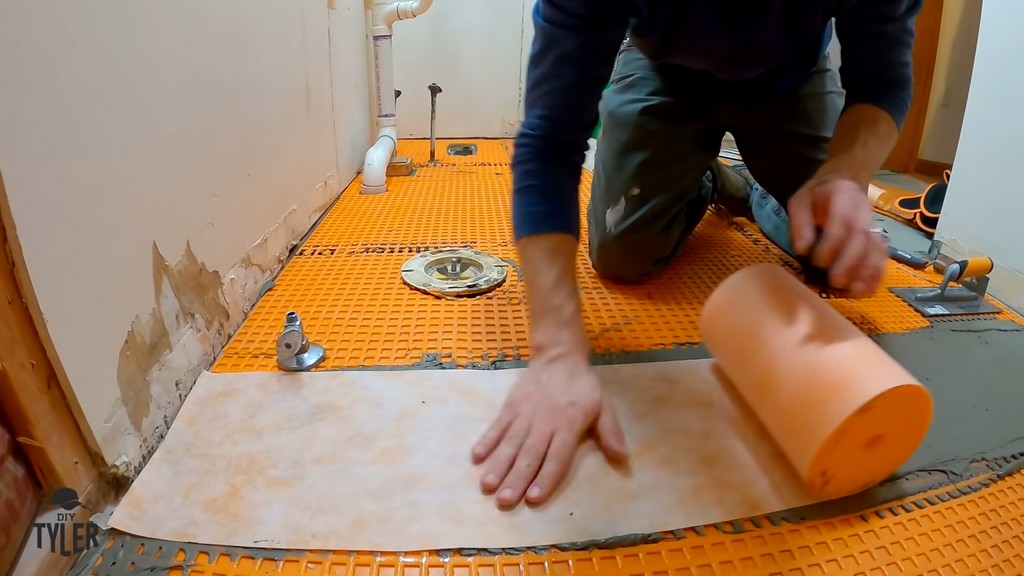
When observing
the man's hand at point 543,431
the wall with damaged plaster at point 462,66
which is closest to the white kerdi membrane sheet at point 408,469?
the man's hand at point 543,431

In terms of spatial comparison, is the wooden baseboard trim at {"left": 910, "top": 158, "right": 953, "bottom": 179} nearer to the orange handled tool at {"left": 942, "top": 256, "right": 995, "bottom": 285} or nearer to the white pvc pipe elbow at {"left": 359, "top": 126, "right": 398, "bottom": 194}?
the orange handled tool at {"left": 942, "top": 256, "right": 995, "bottom": 285}

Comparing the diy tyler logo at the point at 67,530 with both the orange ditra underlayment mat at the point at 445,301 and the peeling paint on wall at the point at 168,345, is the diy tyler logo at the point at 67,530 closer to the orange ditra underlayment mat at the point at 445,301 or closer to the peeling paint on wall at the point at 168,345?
the peeling paint on wall at the point at 168,345

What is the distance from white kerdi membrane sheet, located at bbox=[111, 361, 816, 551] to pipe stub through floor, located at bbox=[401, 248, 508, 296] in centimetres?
26

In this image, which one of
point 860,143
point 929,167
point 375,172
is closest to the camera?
point 860,143

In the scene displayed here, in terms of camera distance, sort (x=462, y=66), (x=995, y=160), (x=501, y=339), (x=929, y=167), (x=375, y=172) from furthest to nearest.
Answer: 1. (x=462, y=66)
2. (x=929, y=167)
3. (x=375, y=172)
4. (x=995, y=160)
5. (x=501, y=339)

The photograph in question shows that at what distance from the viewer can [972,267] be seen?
1.07 metres

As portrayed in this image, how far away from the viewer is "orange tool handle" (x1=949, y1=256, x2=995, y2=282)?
1068 mm

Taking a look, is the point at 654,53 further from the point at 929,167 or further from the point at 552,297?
the point at 929,167

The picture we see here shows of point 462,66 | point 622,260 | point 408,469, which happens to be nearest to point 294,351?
point 408,469

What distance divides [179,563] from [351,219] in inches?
37.7

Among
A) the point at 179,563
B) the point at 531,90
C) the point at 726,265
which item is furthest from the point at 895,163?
the point at 179,563

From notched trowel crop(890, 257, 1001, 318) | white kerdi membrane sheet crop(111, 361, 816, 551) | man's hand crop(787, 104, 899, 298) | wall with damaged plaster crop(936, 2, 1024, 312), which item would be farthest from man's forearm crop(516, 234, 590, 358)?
wall with damaged plaster crop(936, 2, 1024, 312)

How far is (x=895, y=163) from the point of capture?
2.09m

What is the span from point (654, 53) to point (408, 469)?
2.12 feet
